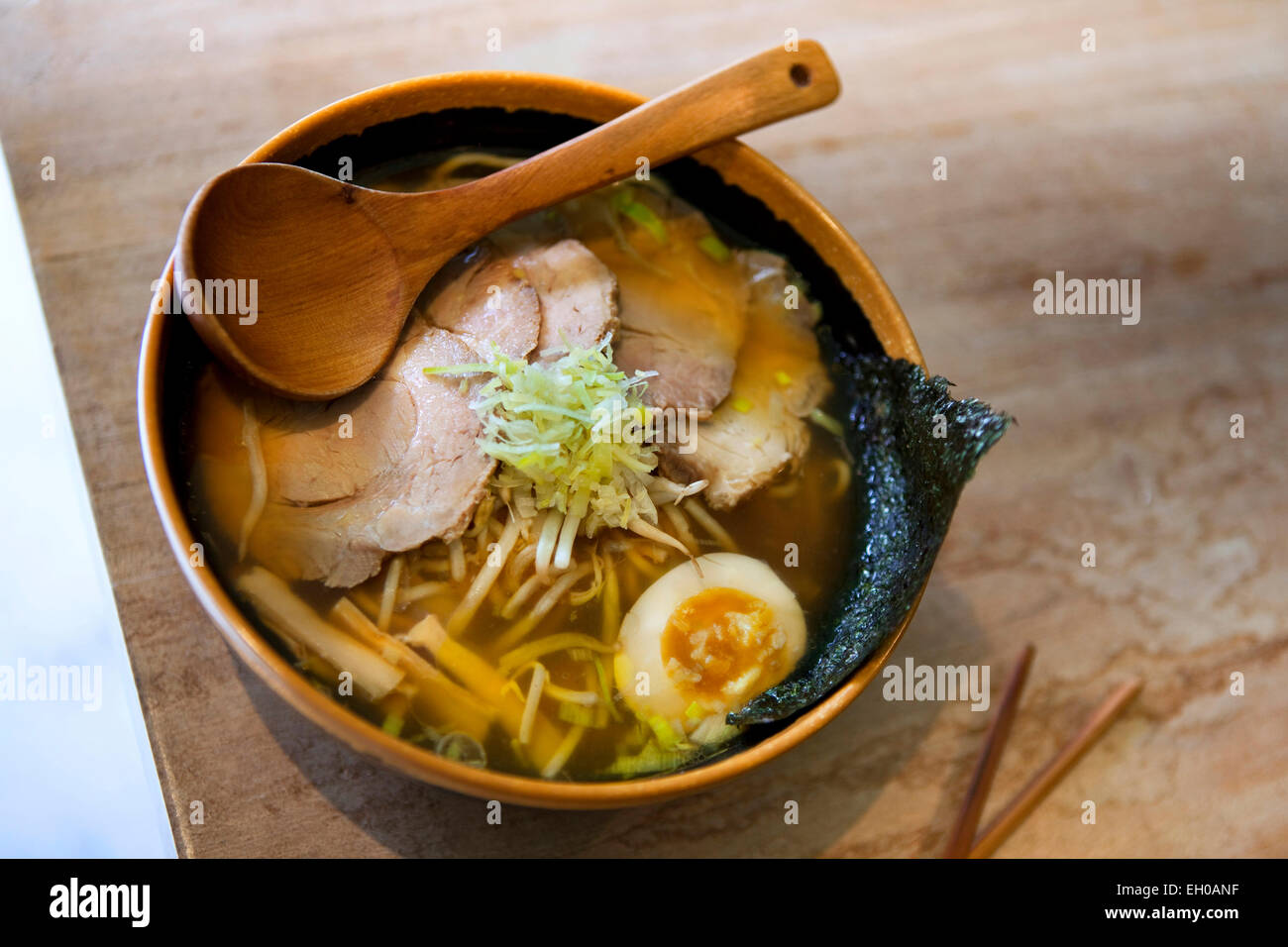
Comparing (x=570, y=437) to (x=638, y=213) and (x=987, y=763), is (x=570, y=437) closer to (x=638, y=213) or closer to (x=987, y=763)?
(x=638, y=213)

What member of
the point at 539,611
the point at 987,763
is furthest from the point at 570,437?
the point at 987,763

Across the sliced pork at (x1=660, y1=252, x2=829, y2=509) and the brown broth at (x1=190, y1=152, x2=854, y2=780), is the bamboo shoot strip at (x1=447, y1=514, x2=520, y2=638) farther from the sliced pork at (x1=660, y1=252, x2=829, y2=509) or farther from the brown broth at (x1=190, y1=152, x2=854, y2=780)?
the sliced pork at (x1=660, y1=252, x2=829, y2=509)

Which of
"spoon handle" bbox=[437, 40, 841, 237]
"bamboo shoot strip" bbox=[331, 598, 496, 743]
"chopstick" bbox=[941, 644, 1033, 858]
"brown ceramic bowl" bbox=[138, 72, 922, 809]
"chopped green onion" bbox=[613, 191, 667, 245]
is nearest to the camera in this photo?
"brown ceramic bowl" bbox=[138, 72, 922, 809]

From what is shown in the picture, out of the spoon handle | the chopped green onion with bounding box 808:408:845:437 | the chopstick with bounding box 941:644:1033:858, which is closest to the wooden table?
the chopstick with bounding box 941:644:1033:858

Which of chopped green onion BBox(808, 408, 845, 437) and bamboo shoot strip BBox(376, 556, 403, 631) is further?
chopped green onion BBox(808, 408, 845, 437)

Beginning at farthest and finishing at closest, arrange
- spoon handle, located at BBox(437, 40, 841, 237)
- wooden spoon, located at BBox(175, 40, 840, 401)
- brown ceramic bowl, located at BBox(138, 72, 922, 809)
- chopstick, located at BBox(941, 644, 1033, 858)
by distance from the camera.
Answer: chopstick, located at BBox(941, 644, 1033, 858)
spoon handle, located at BBox(437, 40, 841, 237)
wooden spoon, located at BBox(175, 40, 840, 401)
brown ceramic bowl, located at BBox(138, 72, 922, 809)

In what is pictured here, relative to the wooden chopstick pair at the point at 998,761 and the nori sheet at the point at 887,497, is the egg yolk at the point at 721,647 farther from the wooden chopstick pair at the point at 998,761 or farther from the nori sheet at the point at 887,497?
the wooden chopstick pair at the point at 998,761
